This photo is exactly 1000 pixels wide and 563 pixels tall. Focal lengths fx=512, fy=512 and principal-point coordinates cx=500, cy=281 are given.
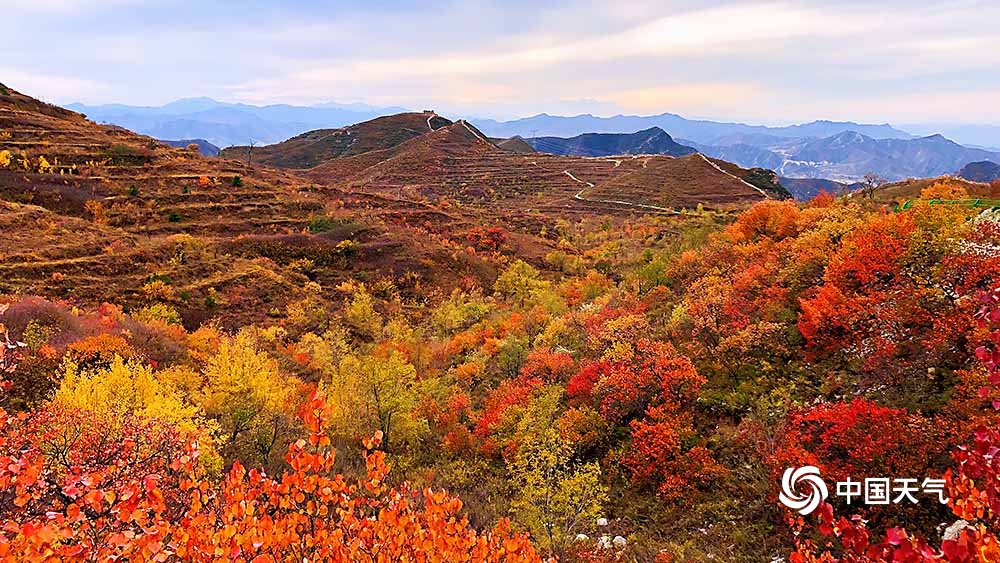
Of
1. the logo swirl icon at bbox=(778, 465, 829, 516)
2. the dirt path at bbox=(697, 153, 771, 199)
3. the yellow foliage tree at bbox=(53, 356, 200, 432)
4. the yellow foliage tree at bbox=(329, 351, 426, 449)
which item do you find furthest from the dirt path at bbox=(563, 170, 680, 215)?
the yellow foliage tree at bbox=(53, 356, 200, 432)

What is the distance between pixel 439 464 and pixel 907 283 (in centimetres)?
2126

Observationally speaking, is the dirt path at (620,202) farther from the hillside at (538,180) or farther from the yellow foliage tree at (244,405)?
the yellow foliage tree at (244,405)

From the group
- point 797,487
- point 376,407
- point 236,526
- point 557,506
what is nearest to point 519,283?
point 376,407

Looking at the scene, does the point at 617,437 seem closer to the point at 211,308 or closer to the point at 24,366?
the point at 24,366

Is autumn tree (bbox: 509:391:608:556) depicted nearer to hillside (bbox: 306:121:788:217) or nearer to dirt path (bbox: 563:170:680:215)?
hillside (bbox: 306:121:788:217)

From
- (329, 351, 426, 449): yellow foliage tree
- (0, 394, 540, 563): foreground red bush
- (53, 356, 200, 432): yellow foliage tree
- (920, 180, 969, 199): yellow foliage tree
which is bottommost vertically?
(329, 351, 426, 449): yellow foliage tree

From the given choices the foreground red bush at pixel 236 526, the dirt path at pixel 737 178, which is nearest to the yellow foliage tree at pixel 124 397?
the foreground red bush at pixel 236 526

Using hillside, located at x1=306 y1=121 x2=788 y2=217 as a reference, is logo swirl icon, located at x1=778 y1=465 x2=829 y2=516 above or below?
below

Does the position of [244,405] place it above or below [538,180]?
below

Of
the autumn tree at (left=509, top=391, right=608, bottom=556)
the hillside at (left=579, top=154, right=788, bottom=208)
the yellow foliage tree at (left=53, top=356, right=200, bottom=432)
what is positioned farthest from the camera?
the hillside at (left=579, top=154, right=788, bottom=208)

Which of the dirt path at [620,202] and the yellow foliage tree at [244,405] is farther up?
the dirt path at [620,202]

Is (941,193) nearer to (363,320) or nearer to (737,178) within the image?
(363,320)

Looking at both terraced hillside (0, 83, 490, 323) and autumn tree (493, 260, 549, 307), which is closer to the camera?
terraced hillside (0, 83, 490, 323)

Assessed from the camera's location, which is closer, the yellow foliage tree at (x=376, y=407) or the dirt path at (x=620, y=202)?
the yellow foliage tree at (x=376, y=407)
